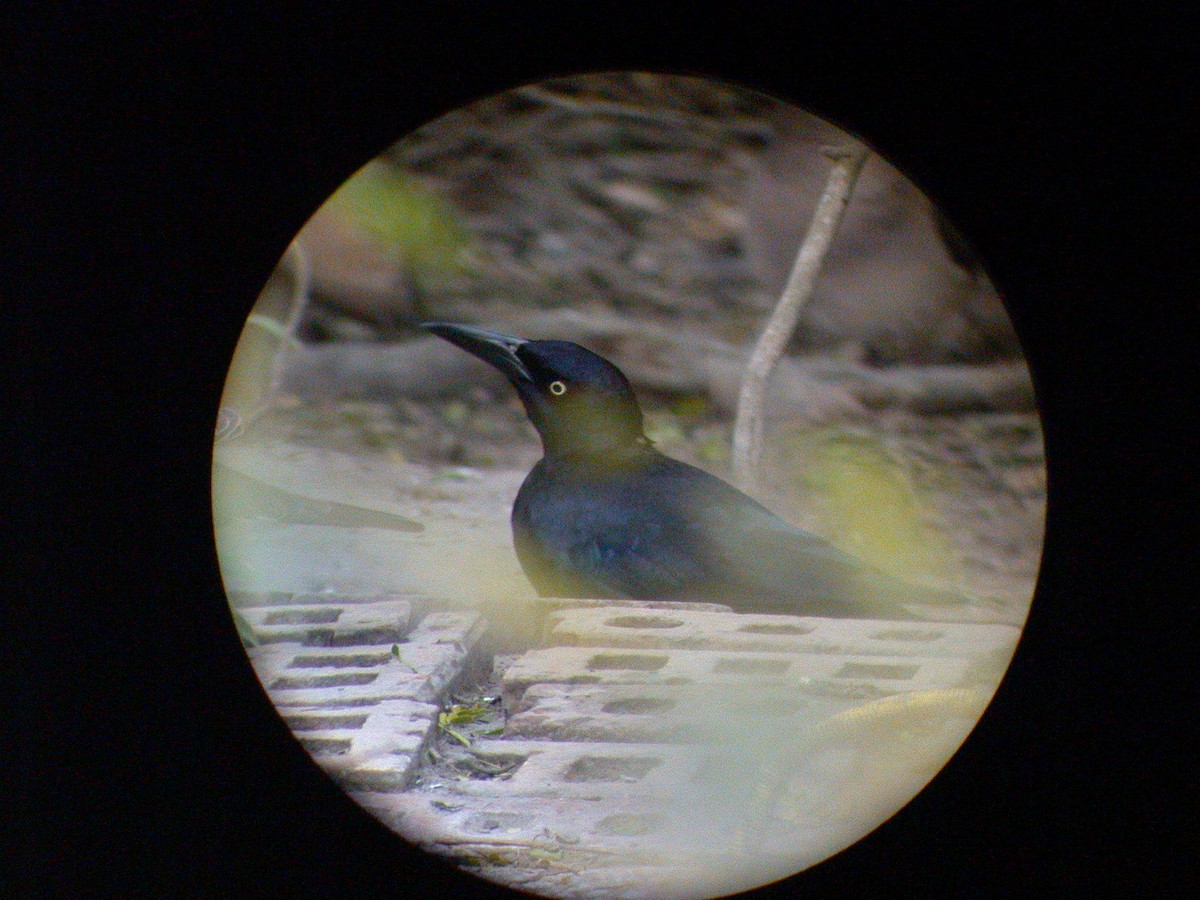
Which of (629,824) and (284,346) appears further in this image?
(284,346)

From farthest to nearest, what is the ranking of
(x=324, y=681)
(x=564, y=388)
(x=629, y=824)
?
(x=564, y=388) → (x=324, y=681) → (x=629, y=824)

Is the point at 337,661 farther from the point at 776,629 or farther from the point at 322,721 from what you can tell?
the point at 776,629

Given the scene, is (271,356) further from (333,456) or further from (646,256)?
(646,256)

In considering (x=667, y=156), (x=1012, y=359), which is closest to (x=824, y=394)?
(x=1012, y=359)

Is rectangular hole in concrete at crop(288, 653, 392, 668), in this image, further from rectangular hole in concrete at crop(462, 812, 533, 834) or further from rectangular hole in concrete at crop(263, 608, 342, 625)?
rectangular hole in concrete at crop(462, 812, 533, 834)

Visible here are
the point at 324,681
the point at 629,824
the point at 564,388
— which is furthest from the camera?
the point at 564,388

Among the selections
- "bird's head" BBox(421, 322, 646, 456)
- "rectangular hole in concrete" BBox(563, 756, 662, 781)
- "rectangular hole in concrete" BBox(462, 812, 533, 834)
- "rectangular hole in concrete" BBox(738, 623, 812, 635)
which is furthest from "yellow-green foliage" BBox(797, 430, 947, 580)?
"rectangular hole in concrete" BBox(462, 812, 533, 834)

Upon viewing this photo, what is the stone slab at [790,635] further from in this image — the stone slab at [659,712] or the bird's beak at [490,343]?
the bird's beak at [490,343]

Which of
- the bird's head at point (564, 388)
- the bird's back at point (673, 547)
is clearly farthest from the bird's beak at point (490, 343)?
the bird's back at point (673, 547)

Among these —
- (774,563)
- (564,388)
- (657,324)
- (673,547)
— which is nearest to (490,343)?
(564,388)
